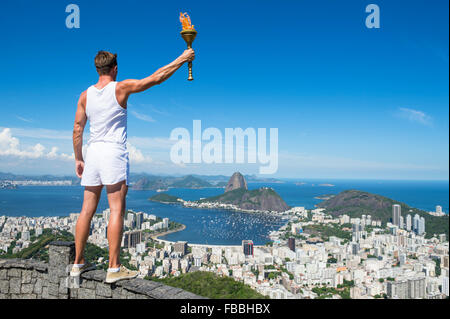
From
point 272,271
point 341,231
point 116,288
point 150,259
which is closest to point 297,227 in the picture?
point 341,231

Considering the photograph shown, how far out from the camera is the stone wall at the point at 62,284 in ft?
5.72

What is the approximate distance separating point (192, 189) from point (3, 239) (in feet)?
213

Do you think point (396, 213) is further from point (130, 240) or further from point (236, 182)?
point (130, 240)

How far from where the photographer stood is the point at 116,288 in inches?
70.7

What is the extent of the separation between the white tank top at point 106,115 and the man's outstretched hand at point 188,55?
1.37 feet

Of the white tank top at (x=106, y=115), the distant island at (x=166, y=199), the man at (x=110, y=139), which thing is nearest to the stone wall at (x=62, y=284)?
the man at (x=110, y=139)

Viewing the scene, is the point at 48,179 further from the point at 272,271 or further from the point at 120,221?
the point at 120,221

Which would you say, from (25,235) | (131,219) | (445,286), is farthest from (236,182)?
(25,235)

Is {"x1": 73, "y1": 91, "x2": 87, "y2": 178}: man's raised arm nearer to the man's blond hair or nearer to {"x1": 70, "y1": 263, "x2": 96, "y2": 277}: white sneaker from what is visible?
the man's blond hair

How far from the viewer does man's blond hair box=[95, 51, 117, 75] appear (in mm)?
1676

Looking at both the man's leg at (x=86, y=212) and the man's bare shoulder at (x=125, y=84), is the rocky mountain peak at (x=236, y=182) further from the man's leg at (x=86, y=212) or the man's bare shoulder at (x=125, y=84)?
the man's bare shoulder at (x=125, y=84)

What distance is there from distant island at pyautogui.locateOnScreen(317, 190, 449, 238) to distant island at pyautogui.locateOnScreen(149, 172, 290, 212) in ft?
24.3

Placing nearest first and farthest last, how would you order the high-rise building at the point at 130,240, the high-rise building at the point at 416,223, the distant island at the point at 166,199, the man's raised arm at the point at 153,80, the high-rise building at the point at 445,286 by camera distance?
the man's raised arm at the point at 153,80, the high-rise building at the point at 445,286, the high-rise building at the point at 130,240, the high-rise building at the point at 416,223, the distant island at the point at 166,199

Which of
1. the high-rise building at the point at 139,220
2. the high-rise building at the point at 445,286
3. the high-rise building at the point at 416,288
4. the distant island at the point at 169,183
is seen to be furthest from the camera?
the distant island at the point at 169,183
